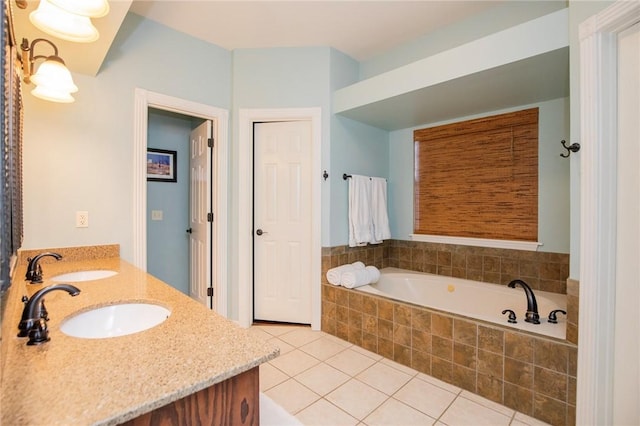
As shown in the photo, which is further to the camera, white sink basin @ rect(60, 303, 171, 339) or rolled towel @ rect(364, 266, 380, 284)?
rolled towel @ rect(364, 266, 380, 284)

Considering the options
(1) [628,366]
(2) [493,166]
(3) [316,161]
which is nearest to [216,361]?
(1) [628,366]

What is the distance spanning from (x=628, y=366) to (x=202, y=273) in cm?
308

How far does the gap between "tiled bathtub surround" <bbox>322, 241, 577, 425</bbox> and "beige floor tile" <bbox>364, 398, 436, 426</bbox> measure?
1.40 feet

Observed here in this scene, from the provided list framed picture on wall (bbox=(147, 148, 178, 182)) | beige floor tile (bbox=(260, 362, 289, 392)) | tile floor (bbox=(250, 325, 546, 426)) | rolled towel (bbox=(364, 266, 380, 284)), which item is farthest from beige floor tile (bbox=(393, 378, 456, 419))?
framed picture on wall (bbox=(147, 148, 178, 182))

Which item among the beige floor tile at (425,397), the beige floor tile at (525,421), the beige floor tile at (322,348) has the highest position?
the beige floor tile at (322,348)

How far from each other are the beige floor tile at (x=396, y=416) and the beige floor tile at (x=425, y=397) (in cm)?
5

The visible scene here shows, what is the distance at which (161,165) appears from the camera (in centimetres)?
349

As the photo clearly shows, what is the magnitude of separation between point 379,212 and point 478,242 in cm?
98

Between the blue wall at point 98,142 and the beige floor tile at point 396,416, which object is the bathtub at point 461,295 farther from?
the blue wall at point 98,142

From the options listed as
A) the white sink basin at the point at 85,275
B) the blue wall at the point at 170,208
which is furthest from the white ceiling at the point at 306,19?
the white sink basin at the point at 85,275

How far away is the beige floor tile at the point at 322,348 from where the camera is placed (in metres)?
2.39

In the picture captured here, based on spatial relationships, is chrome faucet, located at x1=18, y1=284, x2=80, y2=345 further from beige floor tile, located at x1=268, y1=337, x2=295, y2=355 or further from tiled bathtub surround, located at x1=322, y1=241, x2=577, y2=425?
tiled bathtub surround, located at x1=322, y1=241, x2=577, y2=425

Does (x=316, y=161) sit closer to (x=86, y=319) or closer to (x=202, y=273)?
(x=202, y=273)

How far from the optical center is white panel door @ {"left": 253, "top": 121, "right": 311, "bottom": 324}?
290 cm
